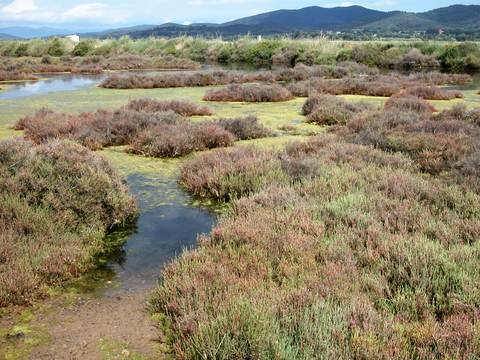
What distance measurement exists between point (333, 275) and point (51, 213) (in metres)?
4.16

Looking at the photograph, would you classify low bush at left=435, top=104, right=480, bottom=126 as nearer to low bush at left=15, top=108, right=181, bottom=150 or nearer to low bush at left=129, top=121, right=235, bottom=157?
low bush at left=129, top=121, right=235, bottom=157

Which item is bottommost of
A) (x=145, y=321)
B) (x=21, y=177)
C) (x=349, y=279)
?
(x=145, y=321)

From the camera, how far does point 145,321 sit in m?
5.01

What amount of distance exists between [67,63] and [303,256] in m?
48.6

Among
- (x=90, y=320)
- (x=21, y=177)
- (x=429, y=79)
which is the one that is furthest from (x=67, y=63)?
(x=90, y=320)

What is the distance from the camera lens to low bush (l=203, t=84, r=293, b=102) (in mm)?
21406

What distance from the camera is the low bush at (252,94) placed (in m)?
21.4

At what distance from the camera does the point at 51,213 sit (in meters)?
6.88

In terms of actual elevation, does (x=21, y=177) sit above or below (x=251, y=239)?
above

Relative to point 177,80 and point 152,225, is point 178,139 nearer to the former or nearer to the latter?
point 152,225

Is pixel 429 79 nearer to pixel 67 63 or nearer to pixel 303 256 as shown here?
pixel 303 256

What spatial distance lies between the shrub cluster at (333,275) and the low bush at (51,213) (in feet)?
4.68

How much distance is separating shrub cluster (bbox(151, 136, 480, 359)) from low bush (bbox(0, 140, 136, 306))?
56.2 inches

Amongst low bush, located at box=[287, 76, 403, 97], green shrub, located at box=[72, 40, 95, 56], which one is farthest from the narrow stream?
green shrub, located at box=[72, 40, 95, 56]
